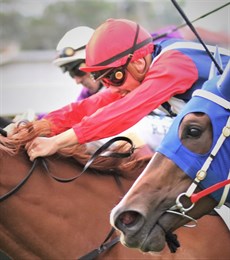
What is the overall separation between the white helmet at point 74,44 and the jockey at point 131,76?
1187 mm

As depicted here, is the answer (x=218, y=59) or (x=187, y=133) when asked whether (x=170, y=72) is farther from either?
(x=187, y=133)

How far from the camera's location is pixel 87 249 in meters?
2.87

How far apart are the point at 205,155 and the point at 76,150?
0.83 m

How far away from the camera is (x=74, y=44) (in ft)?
14.3

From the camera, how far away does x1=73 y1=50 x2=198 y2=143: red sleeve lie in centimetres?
287

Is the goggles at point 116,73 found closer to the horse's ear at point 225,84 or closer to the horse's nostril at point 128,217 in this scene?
the horse's ear at point 225,84

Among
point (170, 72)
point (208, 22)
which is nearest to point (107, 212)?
point (170, 72)

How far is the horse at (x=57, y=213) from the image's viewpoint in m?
2.84

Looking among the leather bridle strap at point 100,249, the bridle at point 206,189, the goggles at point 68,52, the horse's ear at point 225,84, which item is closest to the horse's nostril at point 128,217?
the bridle at point 206,189

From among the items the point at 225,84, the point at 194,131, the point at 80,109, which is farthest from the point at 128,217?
the point at 80,109

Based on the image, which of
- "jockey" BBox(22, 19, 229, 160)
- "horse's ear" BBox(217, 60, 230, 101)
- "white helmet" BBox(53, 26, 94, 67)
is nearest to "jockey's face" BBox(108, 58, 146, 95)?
"jockey" BBox(22, 19, 229, 160)

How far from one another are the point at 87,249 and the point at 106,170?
0.34 metres

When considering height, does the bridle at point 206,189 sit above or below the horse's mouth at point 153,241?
above

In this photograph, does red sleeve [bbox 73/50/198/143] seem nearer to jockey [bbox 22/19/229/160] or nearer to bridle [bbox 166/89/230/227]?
jockey [bbox 22/19/229/160]
